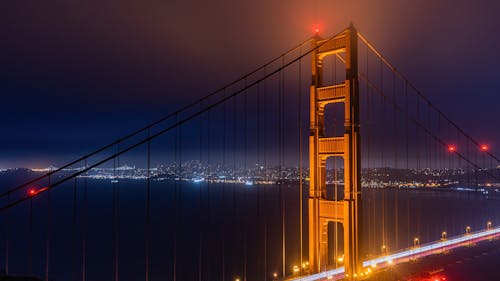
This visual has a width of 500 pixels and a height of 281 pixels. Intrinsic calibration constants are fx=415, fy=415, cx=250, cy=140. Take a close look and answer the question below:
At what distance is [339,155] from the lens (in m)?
11.9

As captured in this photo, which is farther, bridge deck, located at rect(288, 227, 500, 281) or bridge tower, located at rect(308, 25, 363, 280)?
bridge deck, located at rect(288, 227, 500, 281)

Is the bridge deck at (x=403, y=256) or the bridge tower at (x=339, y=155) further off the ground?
the bridge tower at (x=339, y=155)

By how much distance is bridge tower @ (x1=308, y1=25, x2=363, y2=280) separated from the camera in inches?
449

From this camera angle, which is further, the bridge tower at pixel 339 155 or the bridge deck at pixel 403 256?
the bridge deck at pixel 403 256

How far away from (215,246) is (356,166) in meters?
37.7

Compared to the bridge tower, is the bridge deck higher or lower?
lower

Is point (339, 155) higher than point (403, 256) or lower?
higher

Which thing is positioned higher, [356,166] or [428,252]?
[356,166]

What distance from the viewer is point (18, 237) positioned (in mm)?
52219

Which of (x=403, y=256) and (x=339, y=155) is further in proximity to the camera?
(x=403, y=256)

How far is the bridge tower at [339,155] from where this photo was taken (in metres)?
11.4

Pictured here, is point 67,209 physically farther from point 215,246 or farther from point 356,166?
point 356,166

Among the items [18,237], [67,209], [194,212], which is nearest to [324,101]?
[18,237]

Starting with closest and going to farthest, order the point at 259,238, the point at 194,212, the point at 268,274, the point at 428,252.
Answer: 1. the point at 428,252
2. the point at 268,274
3. the point at 259,238
4. the point at 194,212
